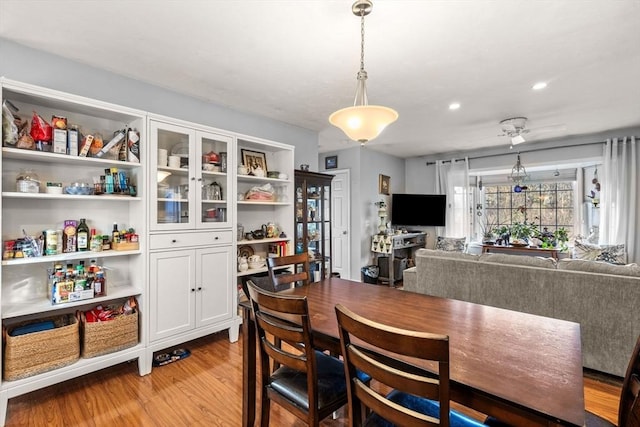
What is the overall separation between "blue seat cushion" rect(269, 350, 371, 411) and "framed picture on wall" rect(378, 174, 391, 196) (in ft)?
15.4

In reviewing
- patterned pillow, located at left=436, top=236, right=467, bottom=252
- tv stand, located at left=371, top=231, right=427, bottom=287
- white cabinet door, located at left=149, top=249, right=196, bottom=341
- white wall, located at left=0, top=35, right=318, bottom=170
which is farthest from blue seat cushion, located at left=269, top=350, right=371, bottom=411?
patterned pillow, located at left=436, top=236, right=467, bottom=252

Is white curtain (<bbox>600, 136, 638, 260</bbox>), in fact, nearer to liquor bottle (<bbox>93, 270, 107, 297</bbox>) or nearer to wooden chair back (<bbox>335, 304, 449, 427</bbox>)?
wooden chair back (<bbox>335, 304, 449, 427</bbox>)

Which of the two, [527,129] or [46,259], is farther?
[527,129]

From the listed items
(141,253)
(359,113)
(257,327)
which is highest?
(359,113)

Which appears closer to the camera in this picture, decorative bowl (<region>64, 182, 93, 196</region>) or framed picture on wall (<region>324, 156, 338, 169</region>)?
decorative bowl (<region>64, 182, 93, 196</region>)

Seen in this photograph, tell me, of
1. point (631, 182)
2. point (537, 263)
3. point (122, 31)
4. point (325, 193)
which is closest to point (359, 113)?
point (122, 31)

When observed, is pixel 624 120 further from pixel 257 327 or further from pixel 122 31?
pixel 122 31

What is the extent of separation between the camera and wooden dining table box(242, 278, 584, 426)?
0.93 metres

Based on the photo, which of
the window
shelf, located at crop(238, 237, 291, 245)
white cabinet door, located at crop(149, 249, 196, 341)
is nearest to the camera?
white cabinet door, located at crop(149, 249, 196, 341)

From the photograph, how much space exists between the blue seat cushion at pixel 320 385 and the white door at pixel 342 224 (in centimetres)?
399

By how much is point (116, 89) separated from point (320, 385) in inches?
112

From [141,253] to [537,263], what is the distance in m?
3.35

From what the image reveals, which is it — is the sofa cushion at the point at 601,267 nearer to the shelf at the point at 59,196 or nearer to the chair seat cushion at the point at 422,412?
the chair seat cushion at the point at 422,412

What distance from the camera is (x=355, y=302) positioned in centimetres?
190
